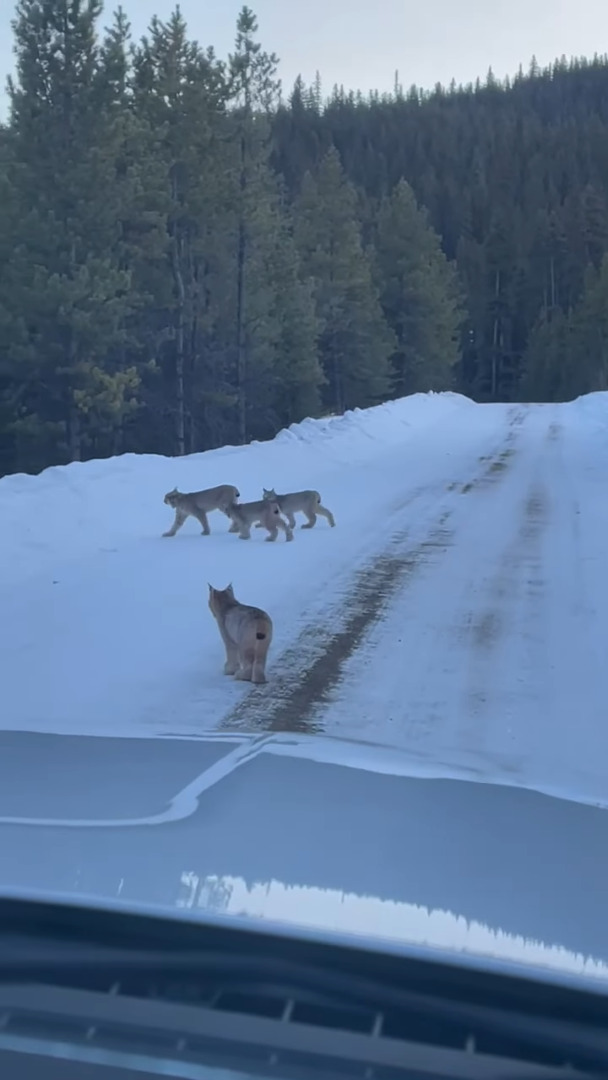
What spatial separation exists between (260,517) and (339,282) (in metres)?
42.1

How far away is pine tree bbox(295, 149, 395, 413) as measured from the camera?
174 feet

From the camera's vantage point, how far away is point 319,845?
296 centimetres

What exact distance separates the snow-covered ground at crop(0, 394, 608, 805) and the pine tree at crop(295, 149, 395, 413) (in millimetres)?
36739

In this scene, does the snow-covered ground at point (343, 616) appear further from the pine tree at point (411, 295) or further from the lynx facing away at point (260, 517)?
the pine tree at point (411, 295)

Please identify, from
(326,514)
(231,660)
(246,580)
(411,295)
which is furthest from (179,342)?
(231,660)

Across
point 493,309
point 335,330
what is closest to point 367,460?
point 335,330

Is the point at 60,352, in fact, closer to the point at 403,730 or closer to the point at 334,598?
the point at 334,598

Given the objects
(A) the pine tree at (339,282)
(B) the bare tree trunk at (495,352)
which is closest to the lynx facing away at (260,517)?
(A) the pine tree at (339,282)

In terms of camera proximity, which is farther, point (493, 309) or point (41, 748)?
point (493, 309)

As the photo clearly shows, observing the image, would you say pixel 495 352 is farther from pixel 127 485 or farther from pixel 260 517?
pixel 260 517

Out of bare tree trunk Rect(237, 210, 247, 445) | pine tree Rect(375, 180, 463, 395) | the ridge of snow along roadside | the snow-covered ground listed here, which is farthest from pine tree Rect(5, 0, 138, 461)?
pine tree Rect(375, 180, 463, 395)

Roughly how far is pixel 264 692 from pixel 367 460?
1547 centimetres

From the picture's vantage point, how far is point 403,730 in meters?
6.31

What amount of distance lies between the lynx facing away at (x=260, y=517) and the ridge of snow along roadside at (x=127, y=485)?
42.9 inches
